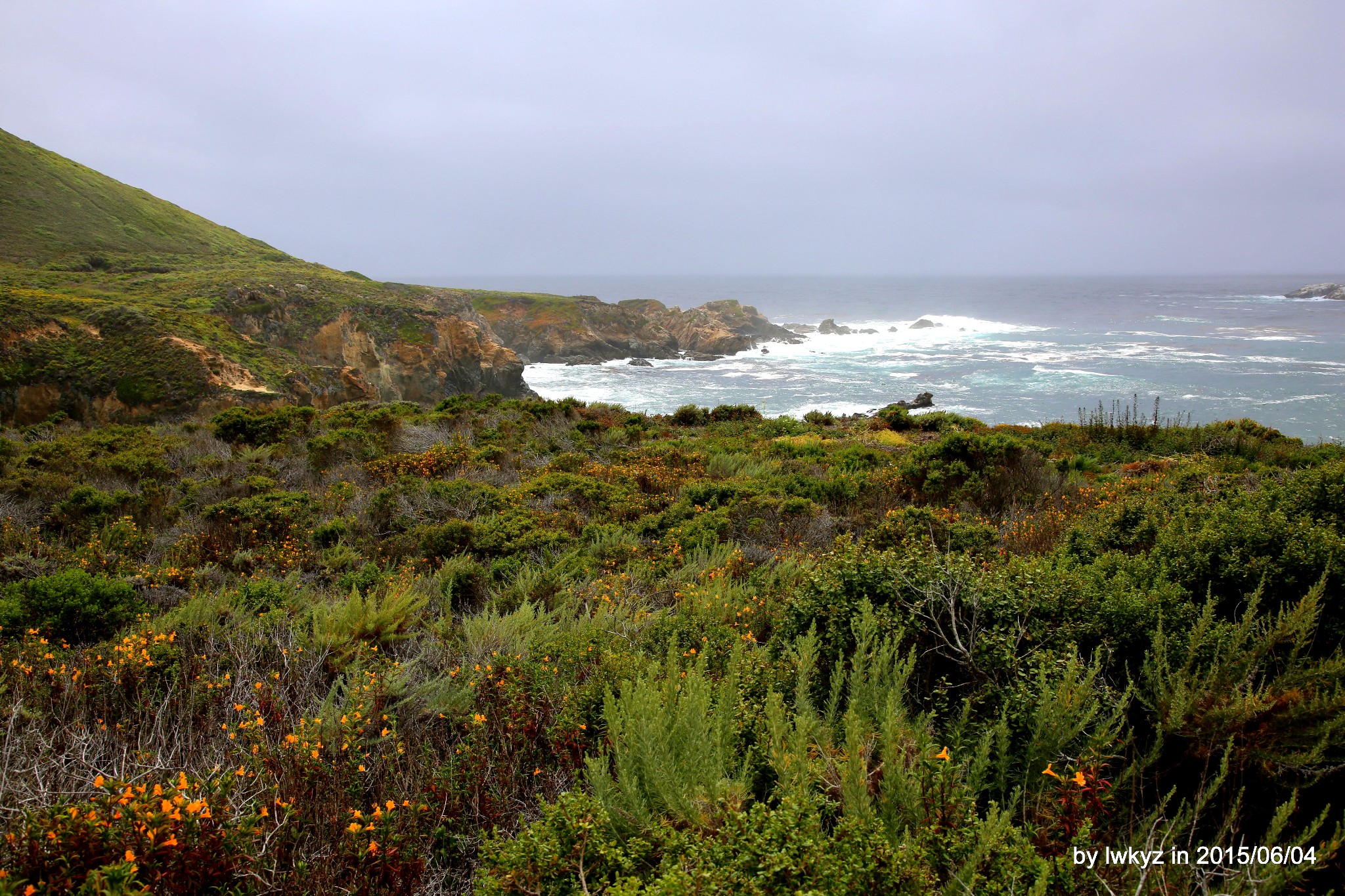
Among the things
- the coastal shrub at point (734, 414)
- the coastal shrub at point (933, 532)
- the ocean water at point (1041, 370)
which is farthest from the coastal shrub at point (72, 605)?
the ocean water at point (1041, 370)

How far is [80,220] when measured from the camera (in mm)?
34906

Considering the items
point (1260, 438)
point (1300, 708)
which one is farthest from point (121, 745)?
point (1260, 438)

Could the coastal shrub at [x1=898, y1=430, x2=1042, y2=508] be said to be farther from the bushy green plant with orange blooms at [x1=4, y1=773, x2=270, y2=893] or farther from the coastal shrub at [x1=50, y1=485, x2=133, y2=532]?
the coastal shrub at [x1=50, y1=485, x2=133, y2=532]

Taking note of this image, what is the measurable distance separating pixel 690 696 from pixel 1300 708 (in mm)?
2200

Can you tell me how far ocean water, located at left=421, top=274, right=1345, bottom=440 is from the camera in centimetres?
3525

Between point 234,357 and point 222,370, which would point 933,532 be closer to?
point 222,370

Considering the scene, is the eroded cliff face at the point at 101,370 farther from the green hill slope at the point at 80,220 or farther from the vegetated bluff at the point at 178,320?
the green hill slope at the point at 80,220

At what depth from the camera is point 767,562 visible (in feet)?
19.6

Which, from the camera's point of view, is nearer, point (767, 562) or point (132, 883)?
point (132, 883)

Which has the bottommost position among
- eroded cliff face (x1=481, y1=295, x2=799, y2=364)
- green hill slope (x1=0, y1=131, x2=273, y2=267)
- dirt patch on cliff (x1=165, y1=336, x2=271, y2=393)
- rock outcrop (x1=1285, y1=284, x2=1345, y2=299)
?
dirt patch on cliff (x1=165, y1=336, x2=271, y2=393)

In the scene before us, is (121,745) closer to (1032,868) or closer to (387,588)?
(387,588)

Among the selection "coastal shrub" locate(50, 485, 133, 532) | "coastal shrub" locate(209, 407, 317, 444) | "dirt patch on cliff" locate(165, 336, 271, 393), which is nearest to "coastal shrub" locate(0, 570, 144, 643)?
"coastal shrub" locate(50, 485, 133, 532)

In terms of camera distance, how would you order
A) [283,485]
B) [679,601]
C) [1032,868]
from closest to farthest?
1. [1032,868]
2. [679,601]
3. [283,485]

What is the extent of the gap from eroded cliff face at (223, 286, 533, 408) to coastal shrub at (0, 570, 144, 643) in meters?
20.4
